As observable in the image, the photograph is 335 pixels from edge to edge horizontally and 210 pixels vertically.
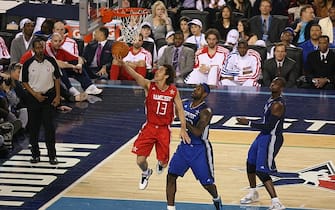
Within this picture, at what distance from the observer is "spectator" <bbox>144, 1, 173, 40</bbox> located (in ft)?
68.8

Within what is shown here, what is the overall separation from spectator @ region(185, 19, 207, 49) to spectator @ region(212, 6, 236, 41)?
0.76 metres

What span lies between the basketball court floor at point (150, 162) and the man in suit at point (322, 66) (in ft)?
0.77

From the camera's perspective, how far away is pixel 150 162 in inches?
582

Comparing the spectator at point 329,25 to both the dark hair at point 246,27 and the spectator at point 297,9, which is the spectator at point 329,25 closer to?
the dark hair at point 246,27

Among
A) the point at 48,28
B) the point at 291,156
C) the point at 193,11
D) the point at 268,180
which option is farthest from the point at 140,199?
the point at 193,11

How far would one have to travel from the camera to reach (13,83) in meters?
16.6

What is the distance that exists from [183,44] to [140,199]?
7.37 meters

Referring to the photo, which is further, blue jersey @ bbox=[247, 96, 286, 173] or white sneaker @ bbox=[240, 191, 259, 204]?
white sneaker @ bbox=[240, 191, 259, 204]

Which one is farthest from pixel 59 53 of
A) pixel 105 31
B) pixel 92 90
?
pixel 105 31

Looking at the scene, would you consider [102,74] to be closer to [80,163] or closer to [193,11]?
[193,11]

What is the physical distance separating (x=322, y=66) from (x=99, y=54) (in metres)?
4.35

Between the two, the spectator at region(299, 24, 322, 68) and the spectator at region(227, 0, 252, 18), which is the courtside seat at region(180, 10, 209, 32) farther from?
the spectator at region(299, 24, 322, 68)

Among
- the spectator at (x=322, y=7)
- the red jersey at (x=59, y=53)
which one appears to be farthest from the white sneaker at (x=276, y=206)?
the spectator at (x=322, y=7)

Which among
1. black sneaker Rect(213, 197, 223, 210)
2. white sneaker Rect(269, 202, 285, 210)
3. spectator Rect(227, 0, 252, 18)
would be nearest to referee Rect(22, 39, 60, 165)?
black sneaker Rect(213, 197, 223, 210)
